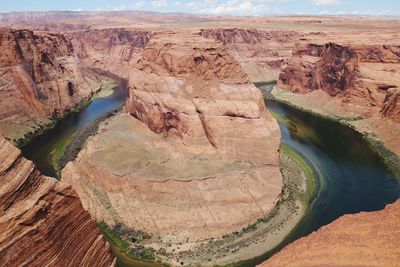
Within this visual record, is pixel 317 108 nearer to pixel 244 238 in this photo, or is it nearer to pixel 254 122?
pixel 254 122

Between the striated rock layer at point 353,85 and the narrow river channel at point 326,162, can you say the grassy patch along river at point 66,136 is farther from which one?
the striated rock layer at point 353,85

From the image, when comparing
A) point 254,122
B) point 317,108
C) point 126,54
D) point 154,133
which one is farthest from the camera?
point 126,54

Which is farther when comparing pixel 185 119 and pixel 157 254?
pixel 185 119

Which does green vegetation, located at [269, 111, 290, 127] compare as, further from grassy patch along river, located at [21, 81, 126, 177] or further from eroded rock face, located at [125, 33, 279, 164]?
grassy patch along river, located at [21, 81, 126, 177]

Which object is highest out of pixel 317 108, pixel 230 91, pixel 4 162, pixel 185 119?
pixel 4 162

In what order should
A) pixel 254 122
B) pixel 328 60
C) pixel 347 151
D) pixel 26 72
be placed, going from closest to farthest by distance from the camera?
1. pixel 254 122
2. pixel 347 151
3. pixel 26 72
4. pixel 328 60

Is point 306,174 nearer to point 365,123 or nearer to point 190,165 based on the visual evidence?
point 190,165

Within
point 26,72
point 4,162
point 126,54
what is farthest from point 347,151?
point 126,54

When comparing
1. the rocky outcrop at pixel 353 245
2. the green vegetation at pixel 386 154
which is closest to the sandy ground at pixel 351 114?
the green vegetation at pixel 386 154
